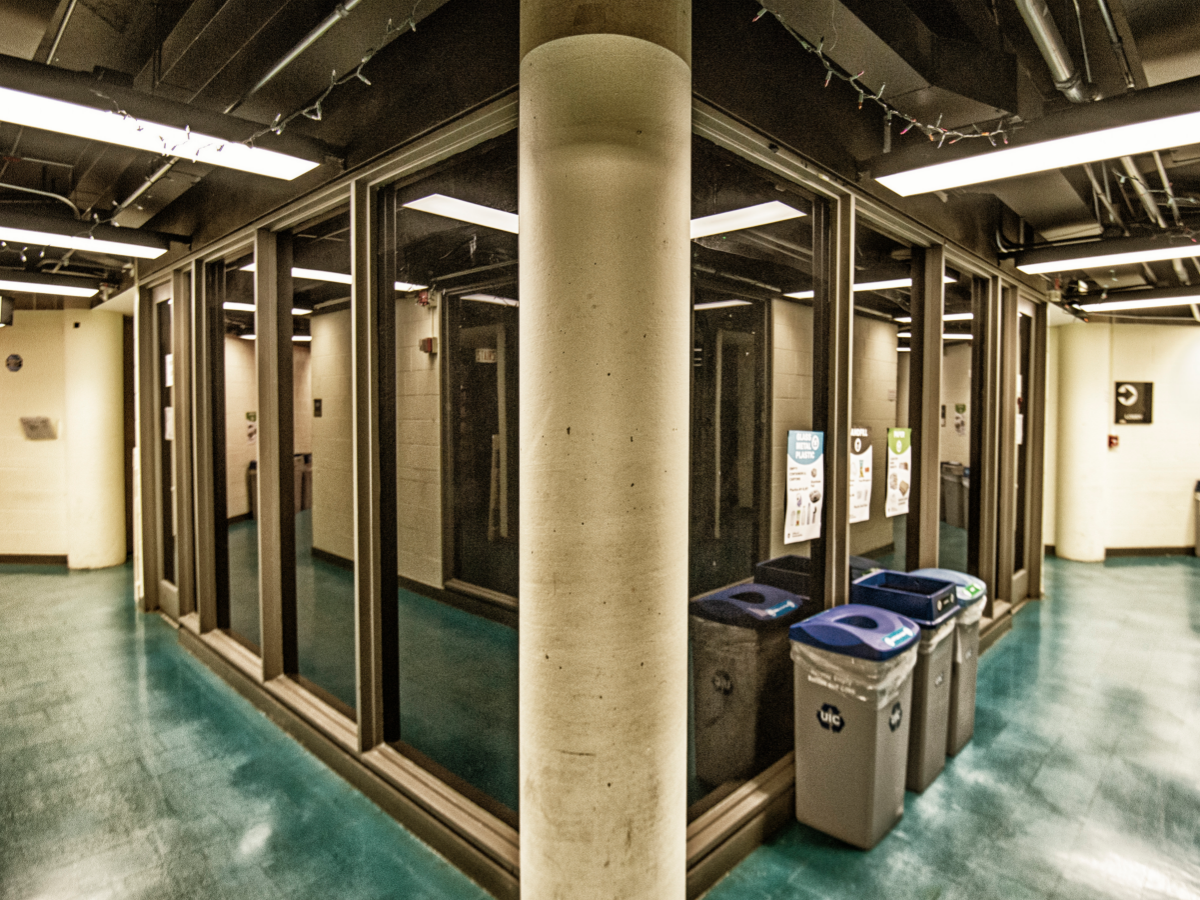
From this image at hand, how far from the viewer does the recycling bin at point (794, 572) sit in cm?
333

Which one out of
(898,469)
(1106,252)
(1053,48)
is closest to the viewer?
(1053,48)

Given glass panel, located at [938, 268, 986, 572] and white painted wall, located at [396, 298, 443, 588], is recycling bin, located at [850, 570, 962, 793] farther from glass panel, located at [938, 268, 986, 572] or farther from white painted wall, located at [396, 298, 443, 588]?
glass panel, located at [938, 268, 986, 572]

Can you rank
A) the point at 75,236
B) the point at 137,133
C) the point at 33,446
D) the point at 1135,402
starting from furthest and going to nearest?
the point at 1135,402, the point at 33,446, the point at 75,236, the point at 137,133

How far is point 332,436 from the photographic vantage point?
268 inches

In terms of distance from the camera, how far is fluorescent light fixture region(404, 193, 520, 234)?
3773mm

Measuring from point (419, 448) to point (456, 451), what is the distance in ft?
1.71

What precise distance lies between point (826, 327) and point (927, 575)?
1.46 meters

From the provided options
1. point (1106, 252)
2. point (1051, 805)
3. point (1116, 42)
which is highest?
point (1116, 42)

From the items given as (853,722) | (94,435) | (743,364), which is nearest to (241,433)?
(94,435)

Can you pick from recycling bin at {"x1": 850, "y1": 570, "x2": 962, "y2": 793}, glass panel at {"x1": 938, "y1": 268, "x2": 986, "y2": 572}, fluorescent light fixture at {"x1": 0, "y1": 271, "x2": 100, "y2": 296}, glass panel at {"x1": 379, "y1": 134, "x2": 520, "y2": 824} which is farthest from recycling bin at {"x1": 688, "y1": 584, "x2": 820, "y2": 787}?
fluorescent light fixture at {"x1": 0, "y1": 271, "x2": 100, "y2": 296}

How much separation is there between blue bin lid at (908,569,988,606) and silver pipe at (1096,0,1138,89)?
8.03 feet

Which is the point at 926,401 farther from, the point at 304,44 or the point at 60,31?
the point at 60,31

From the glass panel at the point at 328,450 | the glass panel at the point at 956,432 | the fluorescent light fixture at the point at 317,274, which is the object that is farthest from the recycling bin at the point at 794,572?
the fluorescent light fixture at the point at 317,274

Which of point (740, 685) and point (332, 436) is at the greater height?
point (332, 436)
